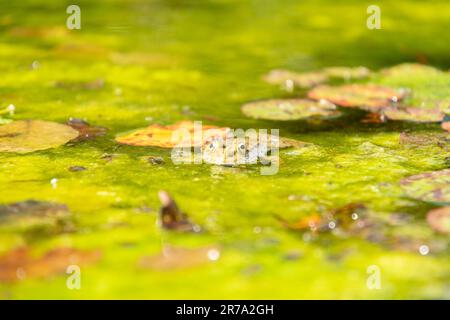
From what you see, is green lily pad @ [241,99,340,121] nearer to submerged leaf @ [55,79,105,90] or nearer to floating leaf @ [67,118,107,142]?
floating leaf @ [67,118,107,142]

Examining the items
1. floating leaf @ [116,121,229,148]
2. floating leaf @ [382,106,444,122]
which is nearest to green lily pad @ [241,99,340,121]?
floating leaf @ [382,106,444,122]

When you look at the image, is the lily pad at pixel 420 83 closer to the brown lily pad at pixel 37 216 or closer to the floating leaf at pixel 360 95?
the floating leaf at pixel 360 95

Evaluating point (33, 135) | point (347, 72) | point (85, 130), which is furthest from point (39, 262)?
point (347, 72)

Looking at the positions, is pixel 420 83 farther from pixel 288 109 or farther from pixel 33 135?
pixel 33 135

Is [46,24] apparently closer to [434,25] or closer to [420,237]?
[434,25]

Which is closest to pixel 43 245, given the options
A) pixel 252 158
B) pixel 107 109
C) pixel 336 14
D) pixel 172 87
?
pixel 252 158

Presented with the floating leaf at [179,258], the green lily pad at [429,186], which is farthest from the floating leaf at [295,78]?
the floating leaf at [179,258]
